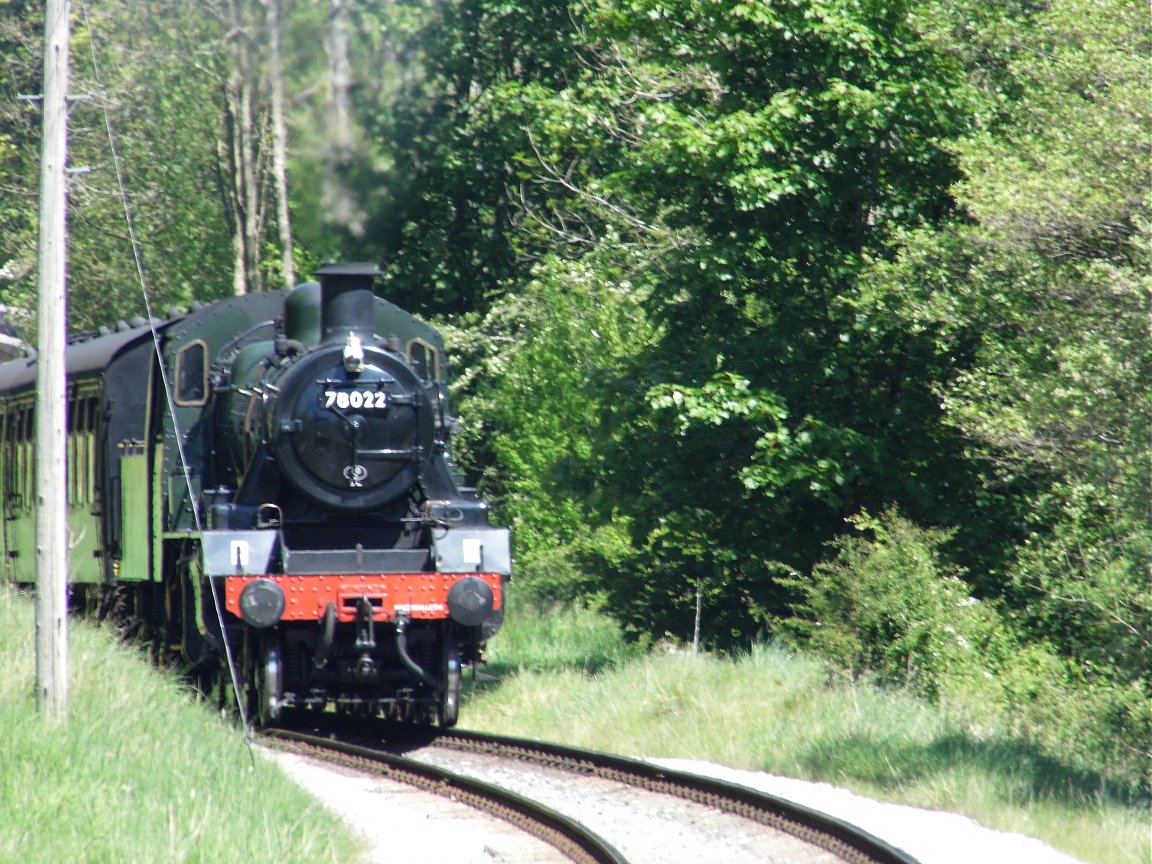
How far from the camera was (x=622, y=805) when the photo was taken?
942 centimetres

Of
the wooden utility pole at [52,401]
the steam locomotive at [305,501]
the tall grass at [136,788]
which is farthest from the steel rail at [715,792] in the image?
the wooden utility pole at [52,401]

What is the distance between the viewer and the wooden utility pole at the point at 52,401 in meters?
9.18

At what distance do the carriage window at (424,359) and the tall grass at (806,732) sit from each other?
318cm

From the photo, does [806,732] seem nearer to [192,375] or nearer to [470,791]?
[470,791]

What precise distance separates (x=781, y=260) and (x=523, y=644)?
6.35m

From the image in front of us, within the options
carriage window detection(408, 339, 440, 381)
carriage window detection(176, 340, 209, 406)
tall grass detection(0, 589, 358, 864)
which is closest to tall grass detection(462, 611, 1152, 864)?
carriage window detection(408, 339, 440, 381)

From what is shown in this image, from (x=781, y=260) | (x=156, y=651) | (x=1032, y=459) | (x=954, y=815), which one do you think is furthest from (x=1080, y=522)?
(x=156, y=651)

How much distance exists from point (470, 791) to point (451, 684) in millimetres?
2415

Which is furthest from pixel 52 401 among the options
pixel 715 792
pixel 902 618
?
pixel 902 618

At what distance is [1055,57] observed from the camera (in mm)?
14203

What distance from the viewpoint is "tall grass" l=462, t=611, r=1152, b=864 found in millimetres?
8695

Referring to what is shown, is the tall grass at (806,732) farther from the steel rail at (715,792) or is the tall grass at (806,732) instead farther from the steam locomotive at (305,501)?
the steam locomotive at (305,501)

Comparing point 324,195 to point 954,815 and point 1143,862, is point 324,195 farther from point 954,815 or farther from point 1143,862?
point 1143,862

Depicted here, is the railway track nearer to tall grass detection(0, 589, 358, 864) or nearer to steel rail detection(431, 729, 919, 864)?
steel rail detection(431, 729, 919, 864)
